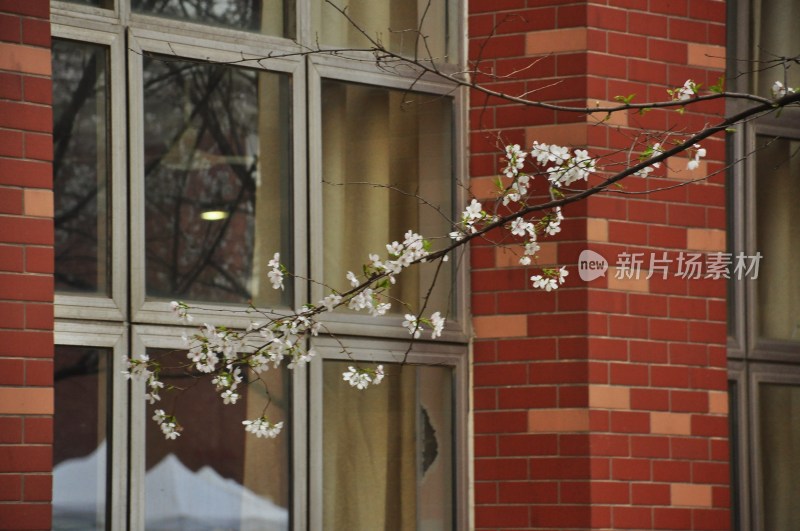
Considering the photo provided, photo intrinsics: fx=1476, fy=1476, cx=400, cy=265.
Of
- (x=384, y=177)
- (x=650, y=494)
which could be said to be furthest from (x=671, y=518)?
(x=384, y=177)

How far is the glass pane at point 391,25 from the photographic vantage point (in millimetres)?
6105

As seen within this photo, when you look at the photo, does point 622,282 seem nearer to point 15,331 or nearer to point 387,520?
point 387,520

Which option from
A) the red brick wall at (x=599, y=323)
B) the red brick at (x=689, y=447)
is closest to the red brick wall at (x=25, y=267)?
the red brick wall at (x=599, y=323)

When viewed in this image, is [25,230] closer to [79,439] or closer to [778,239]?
[79,439]

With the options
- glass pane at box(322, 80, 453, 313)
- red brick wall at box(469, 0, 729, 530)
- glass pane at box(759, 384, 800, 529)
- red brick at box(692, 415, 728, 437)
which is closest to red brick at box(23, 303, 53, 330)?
glass pane at box(322, 80, 453, 313)

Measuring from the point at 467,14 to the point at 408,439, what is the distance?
1826mm

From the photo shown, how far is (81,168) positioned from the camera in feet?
17.9

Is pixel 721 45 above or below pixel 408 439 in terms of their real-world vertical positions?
above

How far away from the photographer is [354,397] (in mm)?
5965

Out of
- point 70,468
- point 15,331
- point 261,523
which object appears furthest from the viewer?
point 261,523

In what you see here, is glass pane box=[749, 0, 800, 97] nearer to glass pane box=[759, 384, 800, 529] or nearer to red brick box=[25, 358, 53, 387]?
glass pane box=[759, 384, 800, 529]

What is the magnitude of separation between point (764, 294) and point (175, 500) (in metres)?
2.94

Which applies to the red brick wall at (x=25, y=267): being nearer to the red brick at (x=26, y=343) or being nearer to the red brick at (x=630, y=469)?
the red brick at (x=26, y=343)

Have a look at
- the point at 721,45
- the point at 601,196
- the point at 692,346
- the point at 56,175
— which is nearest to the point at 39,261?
the point at 56,175
